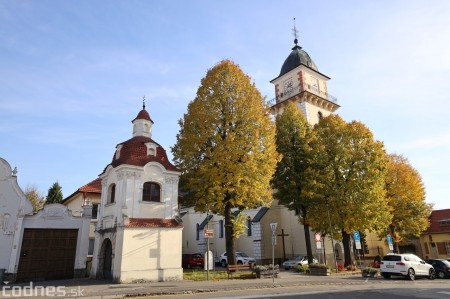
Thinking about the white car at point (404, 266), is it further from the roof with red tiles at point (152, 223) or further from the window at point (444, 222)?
the window at point (444, 222)

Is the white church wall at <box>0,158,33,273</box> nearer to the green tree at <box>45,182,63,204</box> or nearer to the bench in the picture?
the bench

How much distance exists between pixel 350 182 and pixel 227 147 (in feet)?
46.1

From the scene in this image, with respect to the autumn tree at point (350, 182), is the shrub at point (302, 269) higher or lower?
lower

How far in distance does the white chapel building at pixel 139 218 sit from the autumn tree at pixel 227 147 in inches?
80.1

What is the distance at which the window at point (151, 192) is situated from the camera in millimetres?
21781

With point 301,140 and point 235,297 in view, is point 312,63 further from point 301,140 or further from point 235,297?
point 235,297

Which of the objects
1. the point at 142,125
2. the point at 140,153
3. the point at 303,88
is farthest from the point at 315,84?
→ the point at 140,153

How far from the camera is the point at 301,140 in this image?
30.9 m

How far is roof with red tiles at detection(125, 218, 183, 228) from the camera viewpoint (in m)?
20.1

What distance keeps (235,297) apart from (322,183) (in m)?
18.6

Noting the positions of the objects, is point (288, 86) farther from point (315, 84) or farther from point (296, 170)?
point (296, 170)

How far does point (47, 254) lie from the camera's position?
22984mm

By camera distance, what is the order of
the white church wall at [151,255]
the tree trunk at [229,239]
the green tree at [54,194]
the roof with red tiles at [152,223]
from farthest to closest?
the green tree at [54,194] < the tree trunk at [229,239] < the roof with red tiles at [152,223] < the white church wall at [151,255]

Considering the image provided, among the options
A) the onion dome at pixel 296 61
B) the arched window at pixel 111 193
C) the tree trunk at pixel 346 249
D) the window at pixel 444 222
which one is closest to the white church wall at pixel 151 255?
the arched window at pixel 111 193
